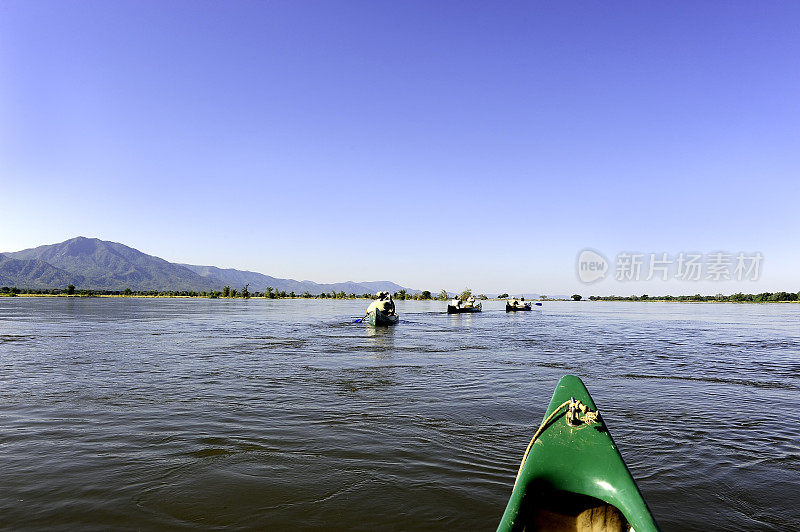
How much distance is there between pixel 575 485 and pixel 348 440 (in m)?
4.13

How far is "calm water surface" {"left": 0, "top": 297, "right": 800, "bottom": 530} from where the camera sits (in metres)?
5.06

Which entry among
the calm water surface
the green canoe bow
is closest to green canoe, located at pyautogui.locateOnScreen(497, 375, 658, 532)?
the calm water surface

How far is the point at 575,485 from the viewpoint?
4391mm

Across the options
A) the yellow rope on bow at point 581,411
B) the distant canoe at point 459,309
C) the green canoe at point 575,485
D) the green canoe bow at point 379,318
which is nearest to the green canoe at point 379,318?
the green canoe bow at point 379,318

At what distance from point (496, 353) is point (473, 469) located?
46.2ft

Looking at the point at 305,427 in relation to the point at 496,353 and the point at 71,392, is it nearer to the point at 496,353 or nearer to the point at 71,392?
the point at 71,392

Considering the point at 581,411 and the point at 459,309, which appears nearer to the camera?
the point at 581,411

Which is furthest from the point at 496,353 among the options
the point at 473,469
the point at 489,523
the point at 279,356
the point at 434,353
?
the point at 489,523

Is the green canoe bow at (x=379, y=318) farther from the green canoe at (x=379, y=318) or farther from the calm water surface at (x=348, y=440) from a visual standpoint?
the calm water surface at (x=348, y=440)

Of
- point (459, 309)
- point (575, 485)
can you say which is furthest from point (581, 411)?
point (459, 309)

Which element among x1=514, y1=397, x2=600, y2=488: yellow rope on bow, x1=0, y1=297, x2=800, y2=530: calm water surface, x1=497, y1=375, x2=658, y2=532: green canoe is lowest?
x1=0, y1=297, x2=800, y2=530: calm water surface

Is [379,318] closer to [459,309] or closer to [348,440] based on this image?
[348,440]

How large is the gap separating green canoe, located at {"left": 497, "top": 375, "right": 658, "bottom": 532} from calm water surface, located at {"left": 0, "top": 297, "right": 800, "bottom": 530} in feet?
2.51

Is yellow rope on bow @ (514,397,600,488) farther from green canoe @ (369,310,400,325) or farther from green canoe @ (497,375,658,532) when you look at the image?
green canoe @ (369,310,400,325)
